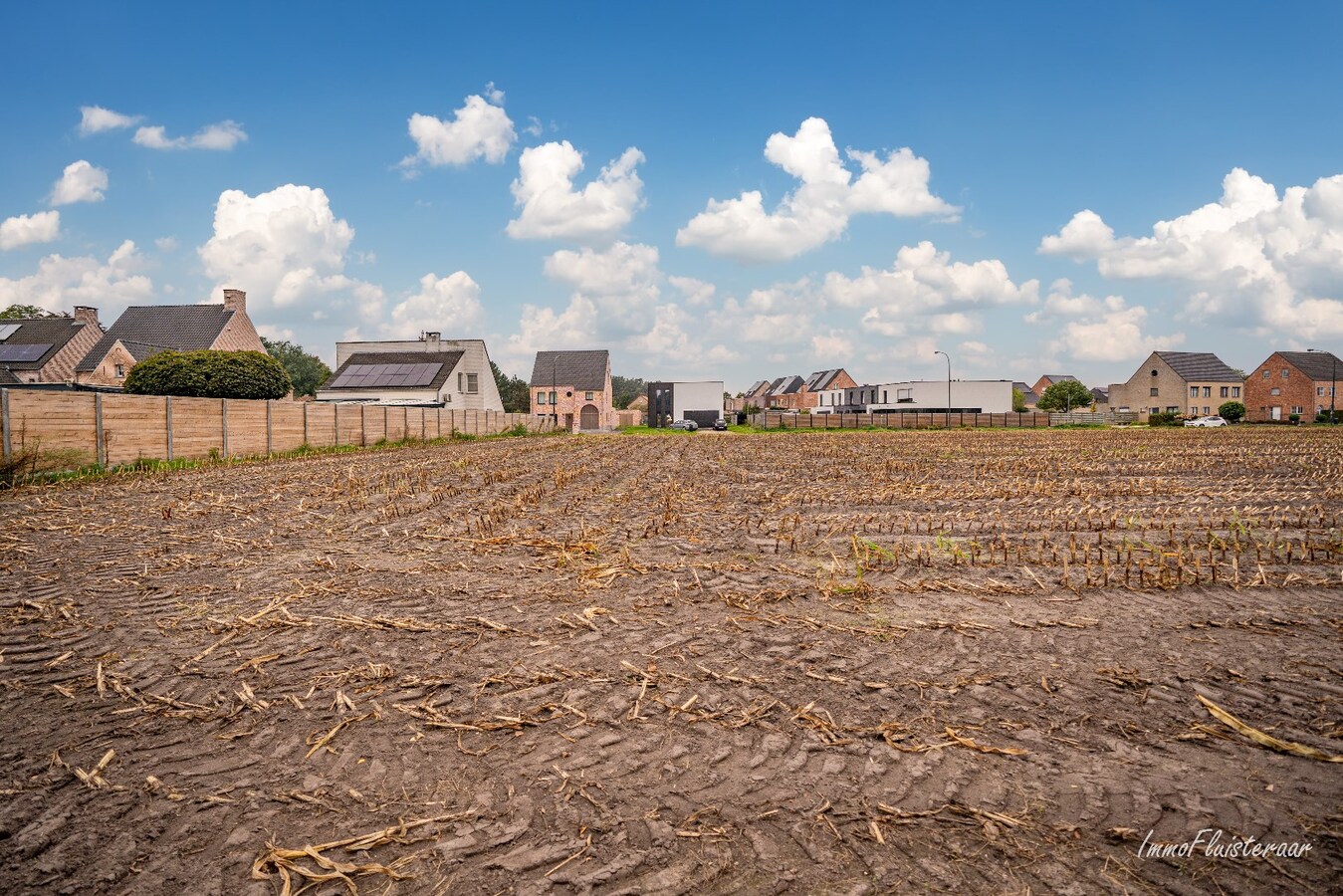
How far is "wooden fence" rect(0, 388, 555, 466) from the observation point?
1520cm

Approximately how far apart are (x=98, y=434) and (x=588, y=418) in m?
55.9

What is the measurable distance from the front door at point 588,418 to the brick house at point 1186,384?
213 feet

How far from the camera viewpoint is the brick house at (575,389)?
237ft

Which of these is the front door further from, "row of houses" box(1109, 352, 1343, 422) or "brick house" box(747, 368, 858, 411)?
"row of houses" box(1109, 352, 1343, 422)

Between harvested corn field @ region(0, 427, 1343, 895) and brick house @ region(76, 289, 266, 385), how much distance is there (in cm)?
5302

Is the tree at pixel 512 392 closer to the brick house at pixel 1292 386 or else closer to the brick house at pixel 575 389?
the brick house at pixel 575 389

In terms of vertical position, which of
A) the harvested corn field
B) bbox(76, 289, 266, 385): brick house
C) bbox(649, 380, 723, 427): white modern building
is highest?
bbox(76, 289, 266, 385): brick house

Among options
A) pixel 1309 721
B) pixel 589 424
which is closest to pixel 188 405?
pixel 1309 721

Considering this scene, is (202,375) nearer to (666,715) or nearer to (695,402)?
(666,715)

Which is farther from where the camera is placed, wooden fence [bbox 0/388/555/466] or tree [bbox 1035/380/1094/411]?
tree [bbox 1035/380/1094/411]

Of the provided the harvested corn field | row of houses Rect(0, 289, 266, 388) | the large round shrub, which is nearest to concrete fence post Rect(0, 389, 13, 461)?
the harvested corn field

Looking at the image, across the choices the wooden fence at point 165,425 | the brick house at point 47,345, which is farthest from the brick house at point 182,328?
the wooden fence at point 165,425

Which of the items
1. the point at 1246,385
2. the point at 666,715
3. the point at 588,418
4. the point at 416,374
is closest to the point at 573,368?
the point at 588,418

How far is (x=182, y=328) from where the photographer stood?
53500 millimetres
